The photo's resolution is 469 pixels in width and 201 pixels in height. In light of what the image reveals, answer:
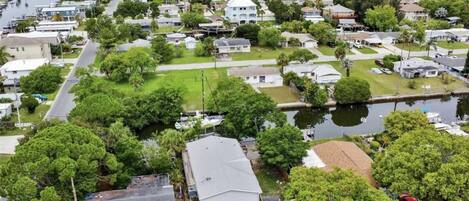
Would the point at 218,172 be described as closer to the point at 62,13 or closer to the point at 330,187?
the point at 330,187

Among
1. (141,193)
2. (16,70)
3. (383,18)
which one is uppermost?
(383,18)

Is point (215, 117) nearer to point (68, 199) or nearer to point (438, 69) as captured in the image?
point (68, 199)

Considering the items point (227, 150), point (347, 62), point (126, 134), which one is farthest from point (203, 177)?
point (347, 62)

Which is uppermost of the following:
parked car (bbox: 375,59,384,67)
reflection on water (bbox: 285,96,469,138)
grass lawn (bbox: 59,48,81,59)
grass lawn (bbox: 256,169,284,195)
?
grass lawn (bbox: 59,48,81,59)

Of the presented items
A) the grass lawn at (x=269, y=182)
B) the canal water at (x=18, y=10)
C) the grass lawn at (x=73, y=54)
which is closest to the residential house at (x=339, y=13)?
the grass lawn at (x=73, y=54)

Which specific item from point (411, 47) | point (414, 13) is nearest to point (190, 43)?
point (411, 47)

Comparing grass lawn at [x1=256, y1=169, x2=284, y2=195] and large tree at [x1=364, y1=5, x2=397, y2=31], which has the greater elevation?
large tree at [x1=364, y1=5, x2=397, y2=31]

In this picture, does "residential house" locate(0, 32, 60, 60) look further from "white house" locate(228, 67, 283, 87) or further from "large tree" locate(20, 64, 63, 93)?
"white house" locate(228, 67, 283, 87)

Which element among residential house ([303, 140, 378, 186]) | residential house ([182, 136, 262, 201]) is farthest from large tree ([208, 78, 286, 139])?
residential house ([303, 140, 378, 186])

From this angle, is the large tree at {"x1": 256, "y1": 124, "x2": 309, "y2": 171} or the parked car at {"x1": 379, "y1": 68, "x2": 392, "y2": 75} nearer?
the large tree at {"x1": 256, "y1": 124, "x2": 309, "y2": 171}
